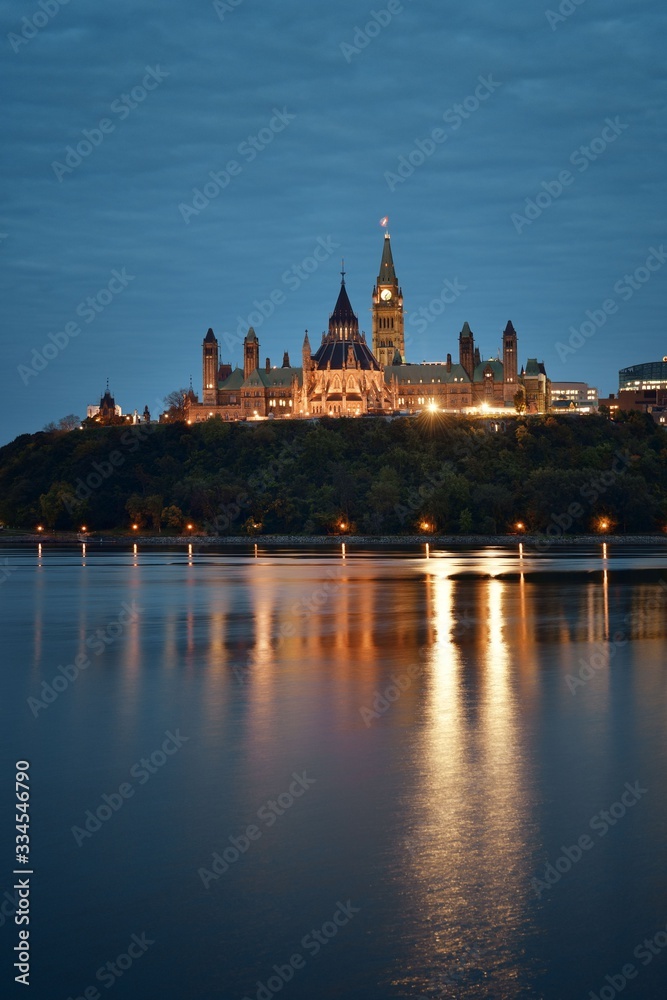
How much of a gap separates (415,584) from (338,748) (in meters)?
51.5

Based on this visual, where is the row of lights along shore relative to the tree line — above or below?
below

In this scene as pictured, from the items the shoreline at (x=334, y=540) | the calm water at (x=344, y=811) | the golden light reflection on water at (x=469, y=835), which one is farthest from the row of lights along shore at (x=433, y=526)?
the golden light reflection on water at (x=469, y=835)

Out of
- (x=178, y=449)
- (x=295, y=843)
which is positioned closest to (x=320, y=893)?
(x=295, y=843)

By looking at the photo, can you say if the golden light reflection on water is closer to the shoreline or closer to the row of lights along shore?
the shoreline

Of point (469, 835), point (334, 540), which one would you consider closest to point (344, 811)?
point (469, 835)

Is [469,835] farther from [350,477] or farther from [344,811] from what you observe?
[350,477]

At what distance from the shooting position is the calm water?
59.3 ft

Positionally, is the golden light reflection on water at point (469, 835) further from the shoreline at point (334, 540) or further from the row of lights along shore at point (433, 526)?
the row of lights along shore at point (433, 526)

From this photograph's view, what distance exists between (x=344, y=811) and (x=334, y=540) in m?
117

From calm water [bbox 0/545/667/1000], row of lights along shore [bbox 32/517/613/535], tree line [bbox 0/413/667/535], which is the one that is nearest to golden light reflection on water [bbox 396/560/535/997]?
calm water [bbox 0/545/667/1000]

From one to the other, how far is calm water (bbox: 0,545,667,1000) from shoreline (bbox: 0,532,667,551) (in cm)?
7434

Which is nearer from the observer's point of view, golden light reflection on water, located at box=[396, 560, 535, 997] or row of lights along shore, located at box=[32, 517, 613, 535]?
golden light reflection on water, located at box=[396, 560, 535, 997]

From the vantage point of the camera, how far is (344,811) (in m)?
25.2

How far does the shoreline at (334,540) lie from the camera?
5015 inches
